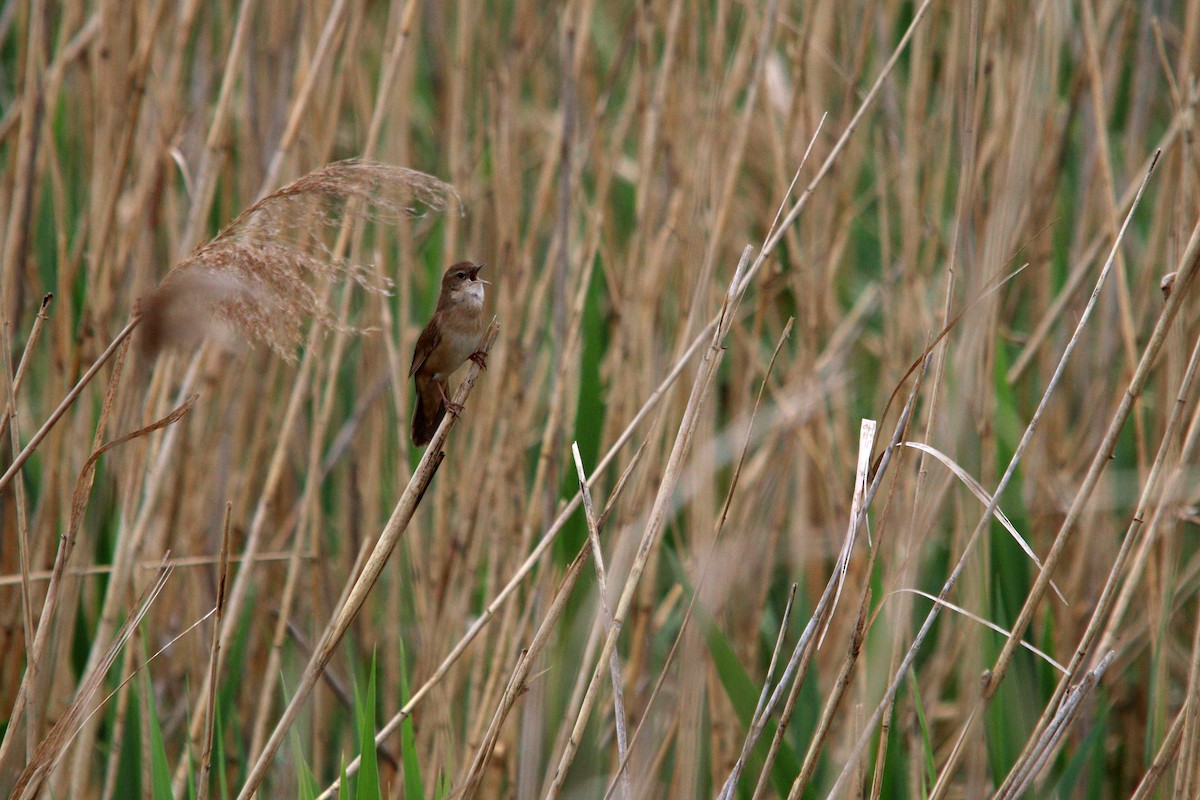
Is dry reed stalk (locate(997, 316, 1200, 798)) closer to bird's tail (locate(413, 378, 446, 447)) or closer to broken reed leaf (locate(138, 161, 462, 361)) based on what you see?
broken reed leaf (locate(138, 161, 462, 361))

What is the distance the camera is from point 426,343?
2.89 metres

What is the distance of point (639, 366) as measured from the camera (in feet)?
8.83

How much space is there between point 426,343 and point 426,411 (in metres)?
0.17

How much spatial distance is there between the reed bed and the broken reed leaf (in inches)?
12.2

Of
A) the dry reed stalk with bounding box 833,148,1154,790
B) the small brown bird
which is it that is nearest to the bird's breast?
the small brown bird

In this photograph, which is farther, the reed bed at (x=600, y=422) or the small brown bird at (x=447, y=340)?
the small brown bird at (x=447, y=340)

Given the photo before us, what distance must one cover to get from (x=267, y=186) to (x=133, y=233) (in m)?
0.31

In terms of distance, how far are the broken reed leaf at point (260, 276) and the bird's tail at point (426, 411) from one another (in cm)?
109

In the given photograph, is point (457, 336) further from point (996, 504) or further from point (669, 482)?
point (996, 504)

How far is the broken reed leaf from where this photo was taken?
4.74 ft

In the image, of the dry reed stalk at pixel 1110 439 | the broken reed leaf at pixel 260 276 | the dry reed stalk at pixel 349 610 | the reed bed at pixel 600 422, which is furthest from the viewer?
the reed bed at pixel 600 422

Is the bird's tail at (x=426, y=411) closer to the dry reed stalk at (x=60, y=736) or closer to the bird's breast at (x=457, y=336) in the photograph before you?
the bird's breast at (x=457, y=336)

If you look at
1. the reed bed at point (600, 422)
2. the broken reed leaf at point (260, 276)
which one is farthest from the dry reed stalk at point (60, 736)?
the broken reed leaf at point (260, 276)

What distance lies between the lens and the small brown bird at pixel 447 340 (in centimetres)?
283
